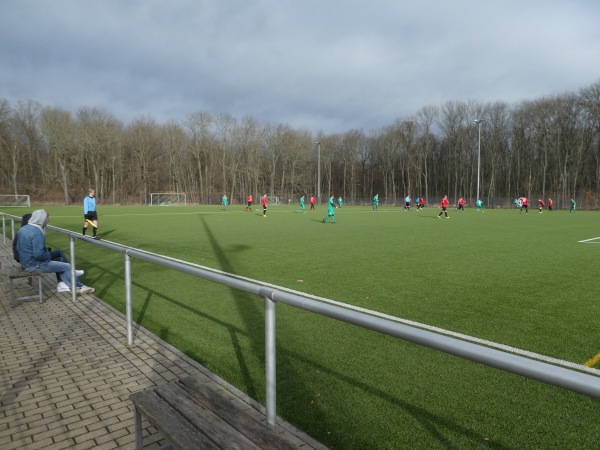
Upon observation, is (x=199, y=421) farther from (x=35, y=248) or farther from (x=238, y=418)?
(x=35, y=248)

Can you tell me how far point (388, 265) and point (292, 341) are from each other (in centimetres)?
590

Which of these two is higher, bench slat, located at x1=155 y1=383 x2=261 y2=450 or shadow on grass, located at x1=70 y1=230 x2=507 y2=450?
bench slat, located at x1=155 y1=383 x2=261 y2=450

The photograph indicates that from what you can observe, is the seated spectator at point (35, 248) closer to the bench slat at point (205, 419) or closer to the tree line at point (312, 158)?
the bench slat at point (205, 419)

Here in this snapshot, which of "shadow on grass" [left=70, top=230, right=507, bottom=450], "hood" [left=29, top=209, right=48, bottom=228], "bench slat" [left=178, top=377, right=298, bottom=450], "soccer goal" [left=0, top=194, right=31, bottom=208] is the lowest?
"shadow on grass" [left=70, top=230, right=507, bottom=450]

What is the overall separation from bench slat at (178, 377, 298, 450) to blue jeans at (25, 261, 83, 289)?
5.27m

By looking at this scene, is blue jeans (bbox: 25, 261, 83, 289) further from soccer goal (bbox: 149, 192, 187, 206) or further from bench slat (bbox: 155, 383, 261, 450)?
soccer goal (bbox: 149, 192, 187, 206)

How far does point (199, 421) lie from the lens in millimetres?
2383

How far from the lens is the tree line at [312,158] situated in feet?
212

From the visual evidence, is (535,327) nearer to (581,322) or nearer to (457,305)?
(581,322)

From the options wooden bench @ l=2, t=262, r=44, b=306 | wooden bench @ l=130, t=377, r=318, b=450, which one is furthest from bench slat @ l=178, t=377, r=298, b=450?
wooden bench @ l=2, t=262, r=44, b=306

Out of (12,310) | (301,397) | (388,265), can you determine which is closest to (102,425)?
(301,397)

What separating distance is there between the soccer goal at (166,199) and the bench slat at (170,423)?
68016mm

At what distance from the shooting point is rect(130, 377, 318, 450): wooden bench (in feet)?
7.30

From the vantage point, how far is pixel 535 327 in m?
5.50
